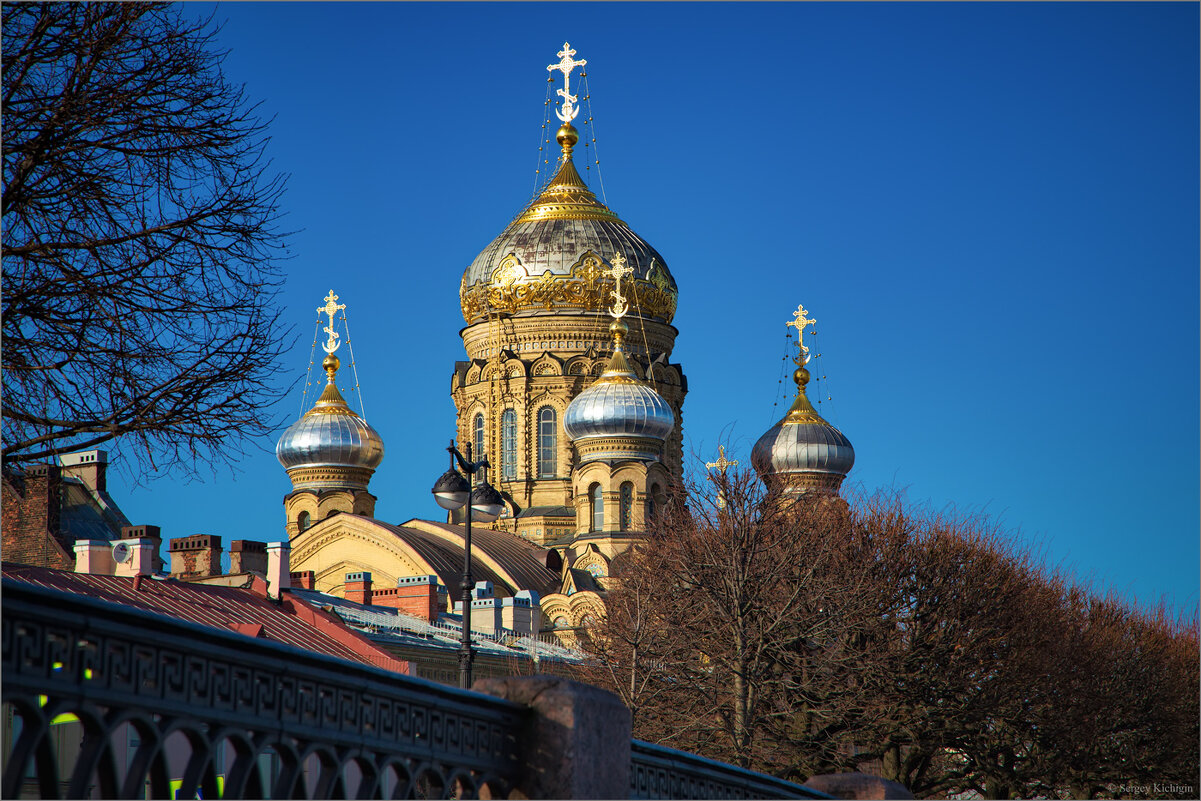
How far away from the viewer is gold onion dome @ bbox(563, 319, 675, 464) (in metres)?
52.9

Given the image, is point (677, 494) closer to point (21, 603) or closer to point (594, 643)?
point (594, 643)

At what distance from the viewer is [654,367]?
60.6 m

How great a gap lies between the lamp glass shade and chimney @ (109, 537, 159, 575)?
12.1m

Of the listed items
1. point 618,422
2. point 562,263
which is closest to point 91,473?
point 618,422

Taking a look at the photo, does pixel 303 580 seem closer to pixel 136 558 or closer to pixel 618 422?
pixel 618 422

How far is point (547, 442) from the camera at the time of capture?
58562 millimetres

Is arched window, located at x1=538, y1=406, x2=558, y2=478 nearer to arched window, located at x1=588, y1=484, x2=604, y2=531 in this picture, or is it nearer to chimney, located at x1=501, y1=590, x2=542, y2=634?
arched window, located at x1=588, y1=484, x2=604, y2=531

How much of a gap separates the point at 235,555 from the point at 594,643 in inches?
503

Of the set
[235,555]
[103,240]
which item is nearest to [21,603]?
[103,240]

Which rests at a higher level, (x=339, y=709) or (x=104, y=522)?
(x=104, y=522)

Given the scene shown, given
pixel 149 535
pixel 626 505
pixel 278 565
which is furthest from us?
pixel 626 505

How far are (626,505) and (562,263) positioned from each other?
11517 mm

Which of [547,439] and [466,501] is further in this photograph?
[547,439]

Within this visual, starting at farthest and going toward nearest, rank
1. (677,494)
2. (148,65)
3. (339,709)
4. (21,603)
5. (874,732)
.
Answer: (677,494)
(874,732)
(148,65)
(339,709)
(21,603)
